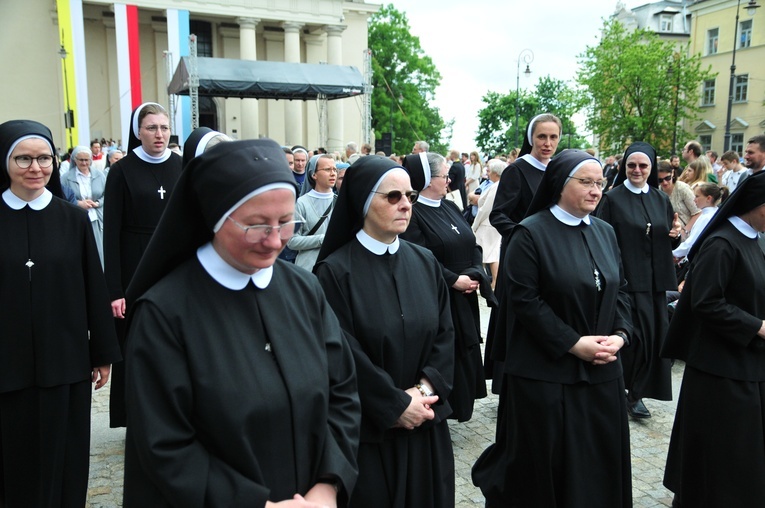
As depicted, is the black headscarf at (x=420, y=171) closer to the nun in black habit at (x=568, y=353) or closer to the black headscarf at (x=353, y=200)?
the nun in black habit at (x=568, y=353)

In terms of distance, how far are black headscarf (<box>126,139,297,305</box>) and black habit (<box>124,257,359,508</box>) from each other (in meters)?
0.07

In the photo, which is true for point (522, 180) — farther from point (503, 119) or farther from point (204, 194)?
point (503, 119)

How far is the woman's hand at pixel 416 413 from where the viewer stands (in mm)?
3057

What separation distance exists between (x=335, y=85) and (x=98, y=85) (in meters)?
20.6

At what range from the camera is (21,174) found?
3.64m

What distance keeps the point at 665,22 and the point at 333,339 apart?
58.0 m

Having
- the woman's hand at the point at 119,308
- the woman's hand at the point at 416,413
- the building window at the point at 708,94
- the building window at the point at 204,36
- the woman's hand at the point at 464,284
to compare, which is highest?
the building window at the point at 204,36

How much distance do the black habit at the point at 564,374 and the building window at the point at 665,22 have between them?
55.6 meters

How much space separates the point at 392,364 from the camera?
124 inches

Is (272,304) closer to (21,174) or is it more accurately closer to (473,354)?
(21,174)

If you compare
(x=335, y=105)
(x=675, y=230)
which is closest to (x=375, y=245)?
(x=675, y=230)

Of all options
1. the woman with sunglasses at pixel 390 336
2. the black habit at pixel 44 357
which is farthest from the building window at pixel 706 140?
the black habit at pixel 44 357

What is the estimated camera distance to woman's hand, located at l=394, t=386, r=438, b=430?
3.06 meters

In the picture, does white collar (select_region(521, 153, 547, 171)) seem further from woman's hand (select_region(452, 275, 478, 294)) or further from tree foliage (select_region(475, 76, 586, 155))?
tree foliage (select_region(475, 76, 586, 155))
